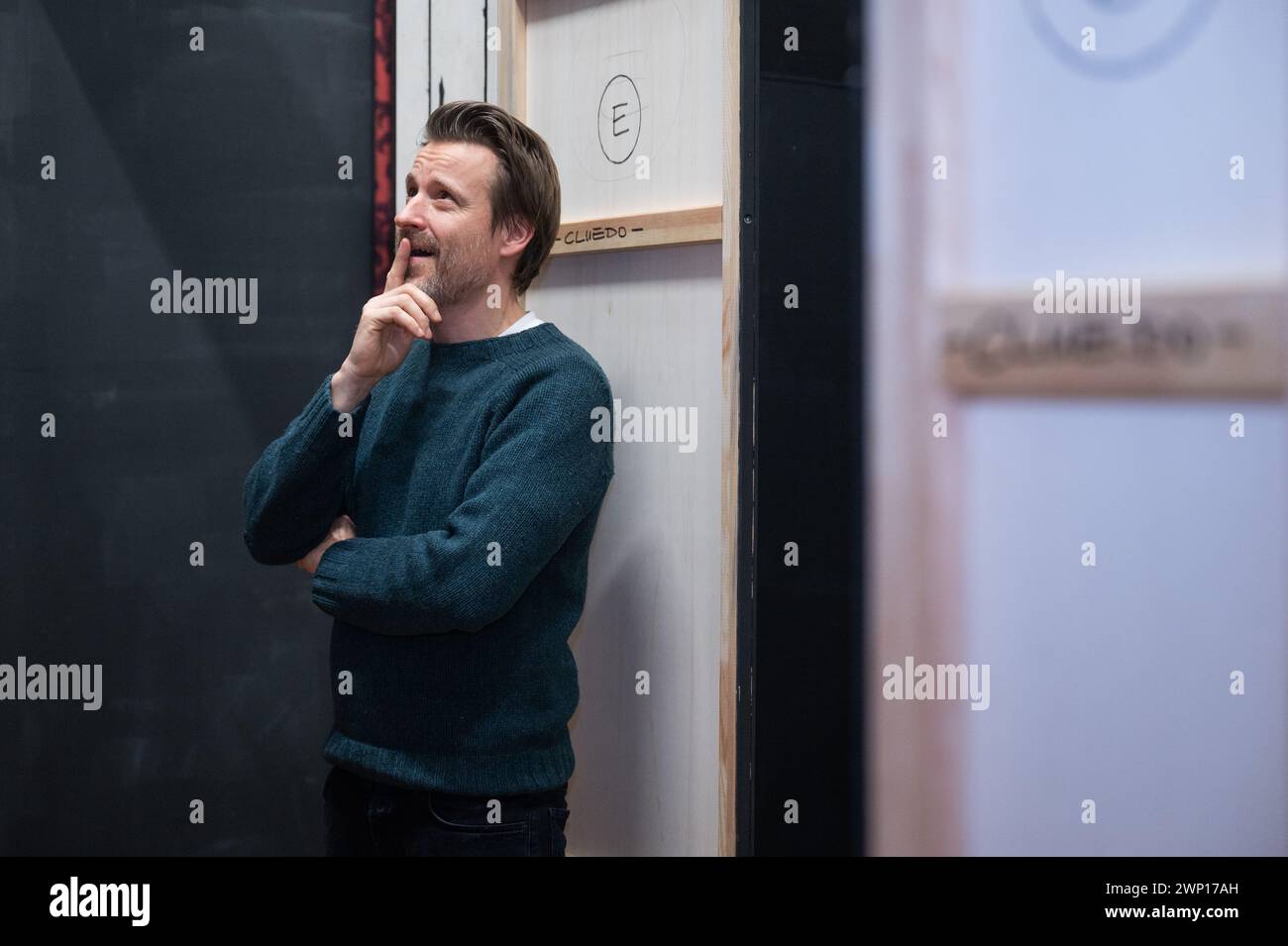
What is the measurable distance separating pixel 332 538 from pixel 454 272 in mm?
372

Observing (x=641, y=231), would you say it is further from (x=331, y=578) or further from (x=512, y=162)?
(x=331, y=578)

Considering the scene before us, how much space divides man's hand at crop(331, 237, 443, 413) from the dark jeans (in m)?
0.48

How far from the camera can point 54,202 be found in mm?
2129

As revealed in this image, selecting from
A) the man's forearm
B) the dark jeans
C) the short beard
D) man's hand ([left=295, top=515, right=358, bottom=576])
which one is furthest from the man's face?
the dark jeans

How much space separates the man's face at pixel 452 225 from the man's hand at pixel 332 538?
0.31m

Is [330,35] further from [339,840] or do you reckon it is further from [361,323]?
[339,840]

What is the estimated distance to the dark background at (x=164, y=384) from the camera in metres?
2.12

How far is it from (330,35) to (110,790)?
145 cm

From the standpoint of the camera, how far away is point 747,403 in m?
1.30

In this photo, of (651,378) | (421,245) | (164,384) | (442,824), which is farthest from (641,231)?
(164,384)

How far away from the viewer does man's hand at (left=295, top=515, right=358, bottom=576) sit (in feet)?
4.87

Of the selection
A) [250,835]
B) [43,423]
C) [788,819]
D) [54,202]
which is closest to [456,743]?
[788,819]

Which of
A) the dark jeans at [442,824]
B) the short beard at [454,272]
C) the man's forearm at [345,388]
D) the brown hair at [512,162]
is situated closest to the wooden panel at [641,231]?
the brown hair at [512,162]

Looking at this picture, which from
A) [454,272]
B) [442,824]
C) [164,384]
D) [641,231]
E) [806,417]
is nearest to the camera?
[806,417]
